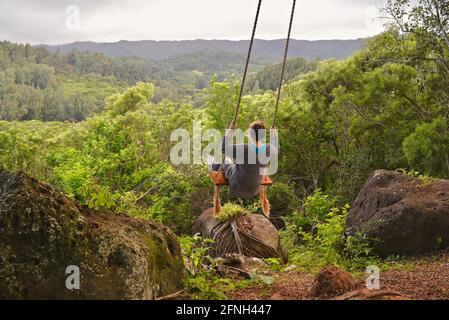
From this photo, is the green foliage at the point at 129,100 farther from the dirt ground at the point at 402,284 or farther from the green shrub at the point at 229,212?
the dirt ground at the point at 402,284

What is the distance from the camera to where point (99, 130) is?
2102 centimetres

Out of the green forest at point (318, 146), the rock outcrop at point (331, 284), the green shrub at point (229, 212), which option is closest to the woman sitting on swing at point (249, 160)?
the green forest at point (318, 146)

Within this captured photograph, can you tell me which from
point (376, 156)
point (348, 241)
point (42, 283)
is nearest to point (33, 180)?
point (42, 283)

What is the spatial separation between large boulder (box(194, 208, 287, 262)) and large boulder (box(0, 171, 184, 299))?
703 cm

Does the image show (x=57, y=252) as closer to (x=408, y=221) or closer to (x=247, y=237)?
(x=408, y=221)

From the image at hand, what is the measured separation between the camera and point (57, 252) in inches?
150

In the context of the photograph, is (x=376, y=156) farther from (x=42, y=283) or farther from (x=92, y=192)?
(x=42, y=283)

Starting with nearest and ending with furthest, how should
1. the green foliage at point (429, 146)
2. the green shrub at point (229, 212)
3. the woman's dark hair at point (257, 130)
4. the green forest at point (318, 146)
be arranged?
1. the woman's dark hair at point (257, 130)
2. the green shrub at point (229, 212)
3. the green forest at point (318, 146)
4. the green foliage at point (429, 146)

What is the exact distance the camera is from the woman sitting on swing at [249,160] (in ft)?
19.8

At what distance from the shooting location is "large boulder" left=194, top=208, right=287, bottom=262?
Result: 11.1 m

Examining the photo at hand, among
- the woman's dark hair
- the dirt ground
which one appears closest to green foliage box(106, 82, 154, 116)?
the dirt ground

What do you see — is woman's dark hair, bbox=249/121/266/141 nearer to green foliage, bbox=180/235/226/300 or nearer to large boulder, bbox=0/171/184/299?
green foliage, bbox=180/235/226/300

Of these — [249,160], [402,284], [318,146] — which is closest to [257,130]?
[249,160]

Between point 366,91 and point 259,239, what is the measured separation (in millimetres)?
7116
